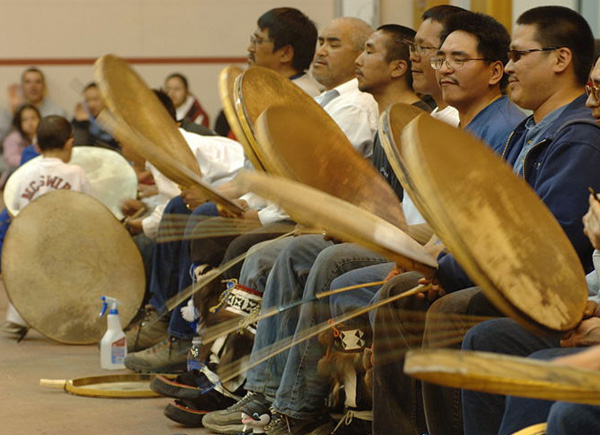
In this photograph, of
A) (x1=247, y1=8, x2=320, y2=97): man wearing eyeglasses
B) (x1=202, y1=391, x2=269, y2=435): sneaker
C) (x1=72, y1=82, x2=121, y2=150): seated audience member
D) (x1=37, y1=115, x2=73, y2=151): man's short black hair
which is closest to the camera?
(x1=202, y1=391, x2=269, y2=435): sneaker

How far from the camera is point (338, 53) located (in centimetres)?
423

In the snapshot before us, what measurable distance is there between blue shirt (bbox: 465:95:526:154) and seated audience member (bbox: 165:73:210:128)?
15.0 feet

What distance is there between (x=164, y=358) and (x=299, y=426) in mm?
1211

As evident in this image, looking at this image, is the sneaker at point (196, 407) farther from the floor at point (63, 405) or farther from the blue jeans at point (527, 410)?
the blue jeans at point (527, 410)

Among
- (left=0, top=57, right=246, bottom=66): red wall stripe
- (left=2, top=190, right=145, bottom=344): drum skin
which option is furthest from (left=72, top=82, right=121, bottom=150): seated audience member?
(left=2, top=190, right=145, bottom=344): drum skin

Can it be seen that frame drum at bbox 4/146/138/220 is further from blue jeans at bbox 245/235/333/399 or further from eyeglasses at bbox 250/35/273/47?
blue jeans at bbox 245/235/333/399

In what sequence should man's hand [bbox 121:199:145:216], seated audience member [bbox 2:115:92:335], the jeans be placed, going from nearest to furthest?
the jeans, man's hand [bbox 121:199:145:216], seated audience member [bbox 2:115:92:335]

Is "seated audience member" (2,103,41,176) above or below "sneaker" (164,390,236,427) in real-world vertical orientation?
above

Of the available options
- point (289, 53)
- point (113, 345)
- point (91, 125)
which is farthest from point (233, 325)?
Answer: point (91, 125)

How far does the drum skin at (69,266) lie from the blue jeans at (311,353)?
5.71 feet

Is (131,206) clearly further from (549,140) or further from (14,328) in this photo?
(549,140)

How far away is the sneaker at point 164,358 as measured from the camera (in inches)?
164

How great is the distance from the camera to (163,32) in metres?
8.29

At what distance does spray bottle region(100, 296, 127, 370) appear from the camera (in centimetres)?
433
